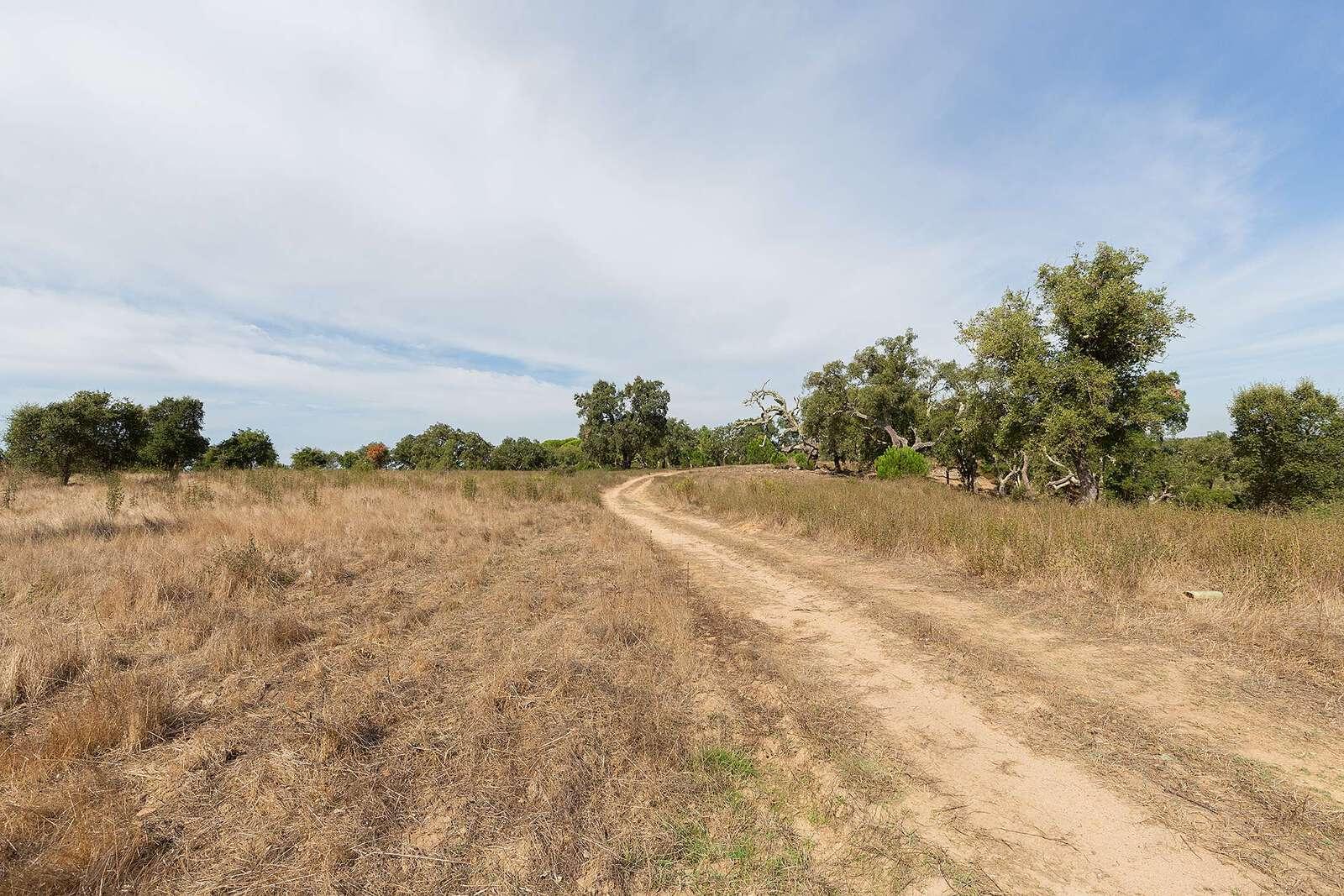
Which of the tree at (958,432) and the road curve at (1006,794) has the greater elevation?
the tree at (958,432)

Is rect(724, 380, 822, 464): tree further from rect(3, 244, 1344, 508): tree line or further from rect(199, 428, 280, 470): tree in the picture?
rect(199, 428, 280, 470): tree

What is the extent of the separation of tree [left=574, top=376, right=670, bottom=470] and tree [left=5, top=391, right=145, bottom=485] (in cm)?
3970

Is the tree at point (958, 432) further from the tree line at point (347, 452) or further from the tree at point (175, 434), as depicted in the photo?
the tree at point (175, 434)

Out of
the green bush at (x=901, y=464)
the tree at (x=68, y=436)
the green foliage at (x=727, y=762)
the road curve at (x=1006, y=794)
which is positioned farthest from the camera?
the green bush at (x=901, y=464)

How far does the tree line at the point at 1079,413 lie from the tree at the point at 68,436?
40447 millimetres

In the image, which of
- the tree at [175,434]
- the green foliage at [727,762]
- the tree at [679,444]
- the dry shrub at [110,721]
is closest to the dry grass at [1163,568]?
the green foliage at [727,762]

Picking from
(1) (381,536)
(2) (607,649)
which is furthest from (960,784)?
(1) (381,536)

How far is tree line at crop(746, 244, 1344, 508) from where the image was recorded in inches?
677

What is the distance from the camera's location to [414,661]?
509 cm

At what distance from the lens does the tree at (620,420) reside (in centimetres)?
6038

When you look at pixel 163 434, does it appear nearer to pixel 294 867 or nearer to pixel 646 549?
pixel 646 549

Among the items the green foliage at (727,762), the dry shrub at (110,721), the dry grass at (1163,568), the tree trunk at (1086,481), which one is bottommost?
the green foliage at (727,762)

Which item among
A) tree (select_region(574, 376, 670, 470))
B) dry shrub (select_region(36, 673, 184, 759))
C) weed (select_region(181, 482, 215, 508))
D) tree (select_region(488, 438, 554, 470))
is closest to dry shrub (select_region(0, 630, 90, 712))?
dry shrub (select_region(36, 673, 184, 759))

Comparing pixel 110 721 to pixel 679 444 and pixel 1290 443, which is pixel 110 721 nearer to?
pixel 1290 443
